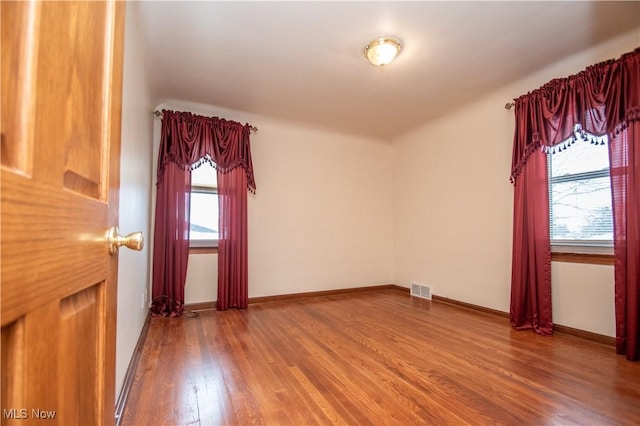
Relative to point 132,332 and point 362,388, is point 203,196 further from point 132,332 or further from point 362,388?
point 362,388

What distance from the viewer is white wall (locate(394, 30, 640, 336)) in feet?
8.49

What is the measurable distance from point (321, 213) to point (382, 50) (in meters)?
2.49

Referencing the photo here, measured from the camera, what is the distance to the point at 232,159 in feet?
12.0

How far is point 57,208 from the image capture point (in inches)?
17.0

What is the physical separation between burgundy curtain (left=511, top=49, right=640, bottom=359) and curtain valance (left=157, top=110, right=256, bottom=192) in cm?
299

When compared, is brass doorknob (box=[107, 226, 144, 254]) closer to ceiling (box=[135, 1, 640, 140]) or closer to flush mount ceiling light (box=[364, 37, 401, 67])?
ceiling (box=[135, 1, 640, 140])

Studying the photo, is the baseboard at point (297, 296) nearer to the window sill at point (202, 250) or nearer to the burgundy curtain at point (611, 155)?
the window sill at point (202, 250)

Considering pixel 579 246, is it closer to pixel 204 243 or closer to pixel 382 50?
pixel 382 50

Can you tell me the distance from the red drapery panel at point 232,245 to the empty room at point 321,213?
3cm

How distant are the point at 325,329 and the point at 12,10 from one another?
2.89 m

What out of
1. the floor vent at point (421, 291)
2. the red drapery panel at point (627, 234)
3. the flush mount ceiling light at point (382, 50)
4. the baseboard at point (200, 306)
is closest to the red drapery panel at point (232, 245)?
the baseboard at point (200, 306)

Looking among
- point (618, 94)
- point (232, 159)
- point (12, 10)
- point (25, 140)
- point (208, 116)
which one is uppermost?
point (208, 116)

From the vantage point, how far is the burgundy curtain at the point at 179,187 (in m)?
3.30

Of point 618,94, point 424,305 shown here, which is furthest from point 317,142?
point 618,94
